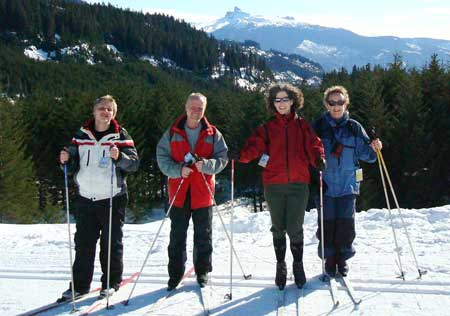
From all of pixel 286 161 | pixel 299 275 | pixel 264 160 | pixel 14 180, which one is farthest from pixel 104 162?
pixel 14 180

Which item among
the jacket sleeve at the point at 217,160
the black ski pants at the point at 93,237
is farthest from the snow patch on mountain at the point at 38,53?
the jacket sleeve at the point at 217,160

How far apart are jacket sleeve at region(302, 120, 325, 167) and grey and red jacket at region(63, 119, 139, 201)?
77.2 inches

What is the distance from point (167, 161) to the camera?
504 cm

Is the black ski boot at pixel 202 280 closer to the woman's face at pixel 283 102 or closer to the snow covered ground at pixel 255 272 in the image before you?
the snow covered ground at pixel 255 272

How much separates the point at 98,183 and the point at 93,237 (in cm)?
64

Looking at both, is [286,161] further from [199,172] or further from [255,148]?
[199,172]

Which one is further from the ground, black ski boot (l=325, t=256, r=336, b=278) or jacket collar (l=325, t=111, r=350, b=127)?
jacket collar (l=325, t=111, r=350, b=127)

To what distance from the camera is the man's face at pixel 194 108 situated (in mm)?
5000

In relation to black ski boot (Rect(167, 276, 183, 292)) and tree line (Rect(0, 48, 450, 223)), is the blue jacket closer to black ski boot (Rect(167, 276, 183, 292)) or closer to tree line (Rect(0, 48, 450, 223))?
black ski boot (Rect(167, 276, 183, 292))

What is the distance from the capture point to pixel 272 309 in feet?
15.3

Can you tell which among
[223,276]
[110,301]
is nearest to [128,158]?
[110,301]

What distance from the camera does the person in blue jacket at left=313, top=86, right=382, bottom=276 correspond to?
17.4 feet

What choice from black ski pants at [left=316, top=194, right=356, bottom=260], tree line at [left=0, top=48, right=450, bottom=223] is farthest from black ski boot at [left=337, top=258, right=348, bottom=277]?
tree line at [left=0, top=48, right=450, bottom=223]

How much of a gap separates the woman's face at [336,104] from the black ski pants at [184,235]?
1861 millimetres
